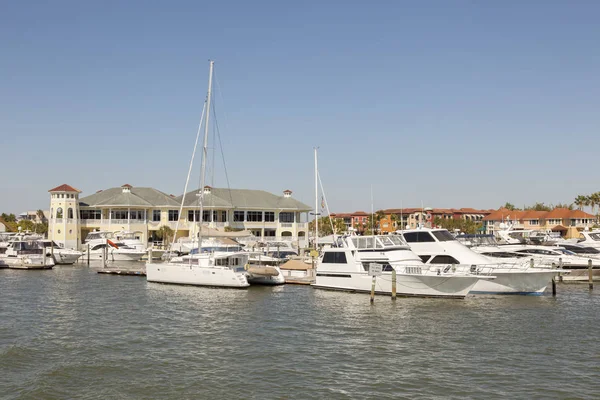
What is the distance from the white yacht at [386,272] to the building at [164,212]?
36.4 metres

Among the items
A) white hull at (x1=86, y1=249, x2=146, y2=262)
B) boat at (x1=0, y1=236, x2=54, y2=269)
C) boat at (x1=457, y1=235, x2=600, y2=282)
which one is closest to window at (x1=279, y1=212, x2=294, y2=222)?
white hull at (x1=86, y1=249, x2=146, y2=262)

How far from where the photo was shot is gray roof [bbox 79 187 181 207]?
8031 cm

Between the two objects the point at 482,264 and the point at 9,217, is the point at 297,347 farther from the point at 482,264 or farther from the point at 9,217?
the point at 9,217

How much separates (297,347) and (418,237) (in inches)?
758

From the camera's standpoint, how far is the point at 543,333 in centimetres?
2634

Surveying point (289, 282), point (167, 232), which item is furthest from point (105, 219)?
point (289, 282)

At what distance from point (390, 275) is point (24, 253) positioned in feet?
138

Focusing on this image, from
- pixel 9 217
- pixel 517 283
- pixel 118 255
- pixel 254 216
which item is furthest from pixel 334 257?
pixel 9 217

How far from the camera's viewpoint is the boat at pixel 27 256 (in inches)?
2279

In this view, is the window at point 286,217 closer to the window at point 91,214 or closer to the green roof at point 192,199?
the green roof at point 192,199

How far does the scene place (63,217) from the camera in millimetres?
77125

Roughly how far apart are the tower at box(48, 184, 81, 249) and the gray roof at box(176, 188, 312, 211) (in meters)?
15.2

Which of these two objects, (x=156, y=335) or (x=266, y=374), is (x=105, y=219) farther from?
(x=266, y=374)

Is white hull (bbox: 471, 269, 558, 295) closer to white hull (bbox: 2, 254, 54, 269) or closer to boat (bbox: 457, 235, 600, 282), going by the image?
boat (bbox: 457, 235, 600, 282)
